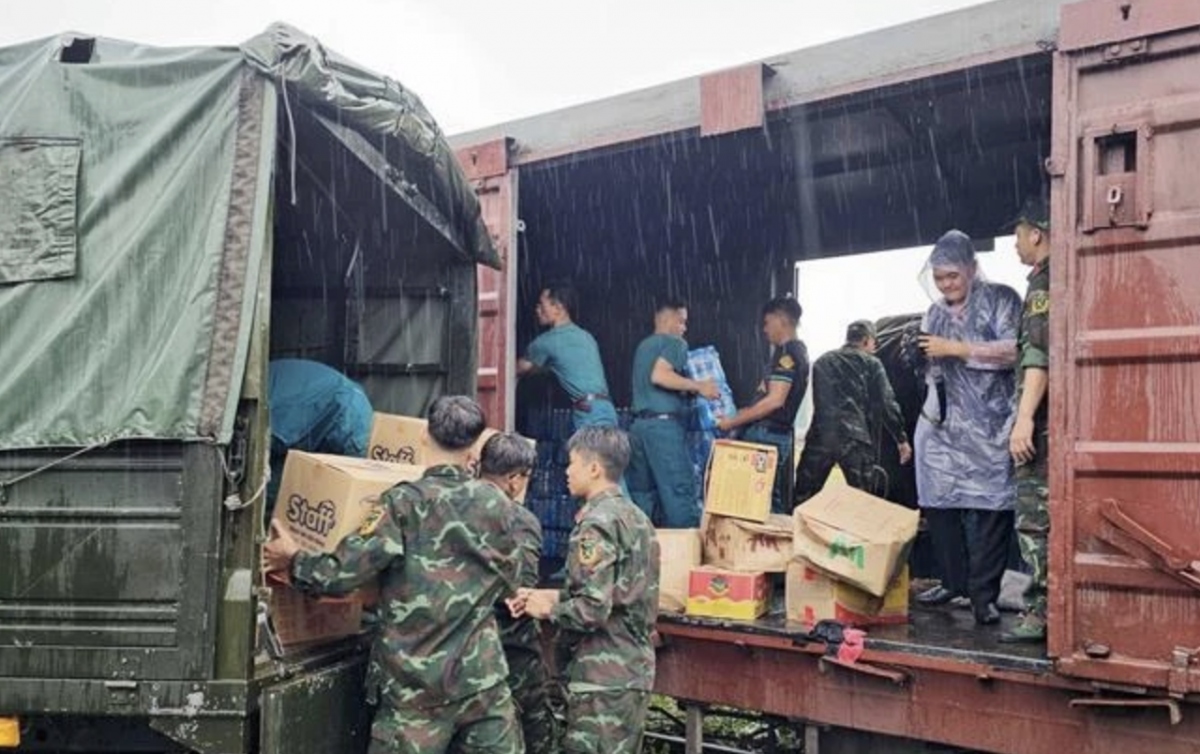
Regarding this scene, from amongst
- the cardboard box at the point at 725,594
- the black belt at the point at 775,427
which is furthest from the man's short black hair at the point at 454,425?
the black belt at the point at 775,427

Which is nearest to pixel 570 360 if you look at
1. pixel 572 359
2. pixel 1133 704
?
pixel 572 359

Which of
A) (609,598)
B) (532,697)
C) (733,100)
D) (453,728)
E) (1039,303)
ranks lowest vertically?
(532,697)

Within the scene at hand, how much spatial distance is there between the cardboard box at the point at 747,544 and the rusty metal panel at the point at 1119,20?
7.48ft

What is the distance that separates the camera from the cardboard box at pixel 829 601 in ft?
14.3

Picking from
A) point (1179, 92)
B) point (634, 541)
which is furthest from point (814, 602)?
point (1179, 92)

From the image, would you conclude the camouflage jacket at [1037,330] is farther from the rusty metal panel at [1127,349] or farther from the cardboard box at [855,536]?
the cardboard box at [855,536]

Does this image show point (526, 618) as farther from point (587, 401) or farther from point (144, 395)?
point (587, 401)

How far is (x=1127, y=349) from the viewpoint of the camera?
347 cm

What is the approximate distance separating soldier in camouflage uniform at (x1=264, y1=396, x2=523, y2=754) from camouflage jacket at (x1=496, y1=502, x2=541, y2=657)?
0.53 m

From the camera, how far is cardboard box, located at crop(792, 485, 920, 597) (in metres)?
4.34

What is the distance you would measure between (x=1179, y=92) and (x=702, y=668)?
8.64 feet

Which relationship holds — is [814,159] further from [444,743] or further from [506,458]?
[444,743]

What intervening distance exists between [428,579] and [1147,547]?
2172mm

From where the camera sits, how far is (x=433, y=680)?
3457 millimetres
